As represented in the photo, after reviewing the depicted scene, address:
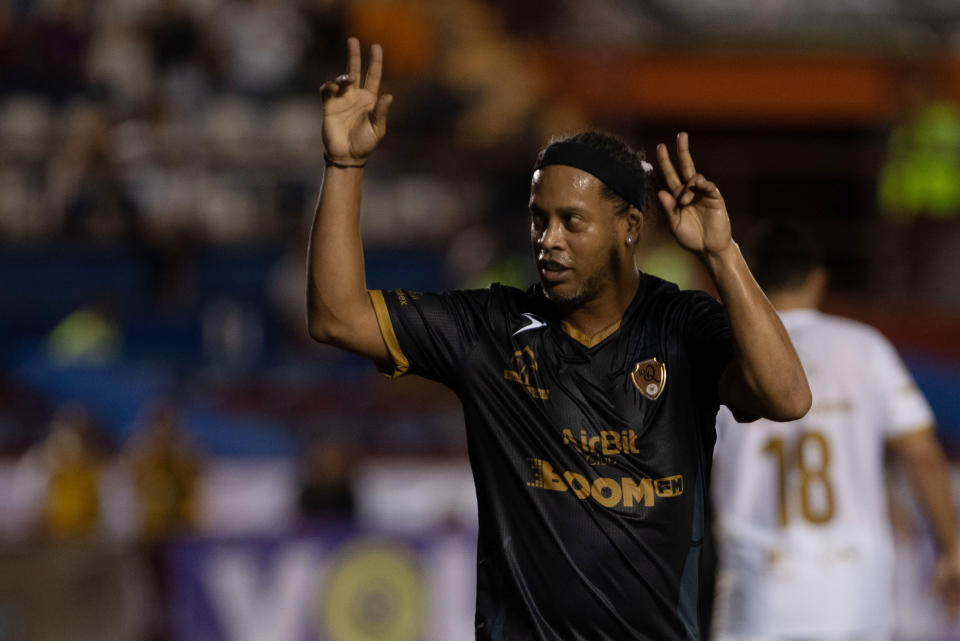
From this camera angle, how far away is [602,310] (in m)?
3.35

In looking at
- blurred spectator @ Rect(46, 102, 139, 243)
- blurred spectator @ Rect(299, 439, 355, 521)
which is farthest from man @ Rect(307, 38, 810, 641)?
blurred spectator @ Rect(46, 102, 139, 243)

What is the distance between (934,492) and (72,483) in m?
6.21

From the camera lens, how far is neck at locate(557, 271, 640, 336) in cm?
334

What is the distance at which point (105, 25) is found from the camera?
47.8ft

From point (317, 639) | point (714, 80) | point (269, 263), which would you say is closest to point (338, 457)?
point (317, 639)

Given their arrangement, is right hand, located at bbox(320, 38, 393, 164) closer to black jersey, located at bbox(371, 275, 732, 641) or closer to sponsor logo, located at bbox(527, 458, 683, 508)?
black jersey, located at bbox(371, 275, 732, 641)

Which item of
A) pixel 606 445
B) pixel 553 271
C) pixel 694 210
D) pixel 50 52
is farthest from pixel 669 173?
pixel 50 52

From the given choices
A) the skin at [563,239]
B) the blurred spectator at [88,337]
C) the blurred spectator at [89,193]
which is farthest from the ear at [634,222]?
the blurred spectator at [89,193]

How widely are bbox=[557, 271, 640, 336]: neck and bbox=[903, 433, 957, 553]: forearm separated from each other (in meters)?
2.15

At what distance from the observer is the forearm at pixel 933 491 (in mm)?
5066

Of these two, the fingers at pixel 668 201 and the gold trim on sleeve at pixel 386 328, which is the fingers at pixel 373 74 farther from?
the fingers at pixel 668 201

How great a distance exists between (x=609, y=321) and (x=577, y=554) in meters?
0.56

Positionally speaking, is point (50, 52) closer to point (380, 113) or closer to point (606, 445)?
point (380, 113)

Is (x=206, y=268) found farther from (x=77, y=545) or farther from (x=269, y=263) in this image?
(x=77, y=545)
